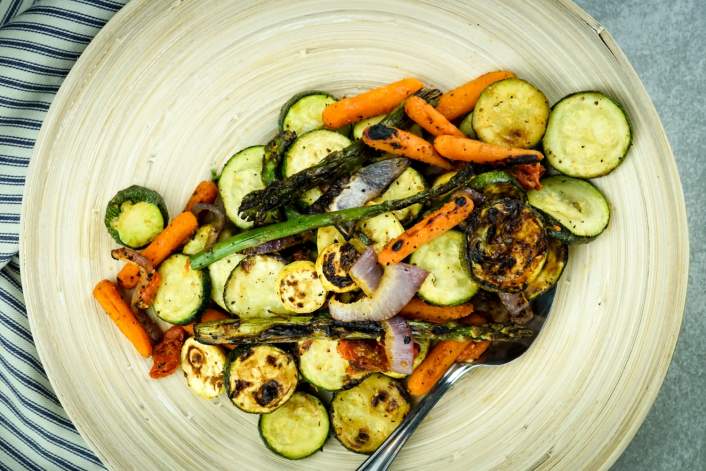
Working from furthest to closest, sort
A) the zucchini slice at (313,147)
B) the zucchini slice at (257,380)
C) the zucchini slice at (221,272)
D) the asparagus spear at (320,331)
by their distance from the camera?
the zucchini slice at (221,272), the zucchini slice at (313,147), the zucchini slice at (257,380), the asparagus spear at (320,331)

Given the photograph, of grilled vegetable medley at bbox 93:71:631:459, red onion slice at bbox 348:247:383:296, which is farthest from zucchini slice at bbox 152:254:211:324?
red onion slice at bbox 348:247:383:296

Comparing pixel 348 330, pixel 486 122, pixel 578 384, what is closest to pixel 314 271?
pixel 348 330

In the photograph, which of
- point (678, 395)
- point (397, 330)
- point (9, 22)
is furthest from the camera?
point (678, 395)

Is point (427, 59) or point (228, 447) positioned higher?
point (427, 59)

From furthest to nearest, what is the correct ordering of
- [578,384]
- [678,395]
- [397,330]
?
[678,395]
[578,384]
[397,330]

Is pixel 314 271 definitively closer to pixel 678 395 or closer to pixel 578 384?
pixel 578 384

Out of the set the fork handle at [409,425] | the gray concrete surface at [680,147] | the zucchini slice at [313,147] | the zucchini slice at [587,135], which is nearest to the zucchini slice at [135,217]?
the zucchini slice at [313,147]

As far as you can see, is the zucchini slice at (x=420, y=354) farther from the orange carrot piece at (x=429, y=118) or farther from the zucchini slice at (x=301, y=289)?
the orange carrot piece at (x=429, y=118)

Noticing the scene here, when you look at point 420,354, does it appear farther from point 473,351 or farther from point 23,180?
point 23,180
